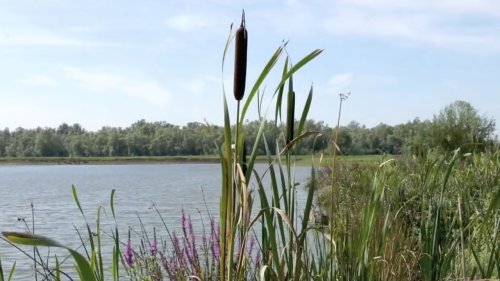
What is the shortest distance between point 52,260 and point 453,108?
3868 cm

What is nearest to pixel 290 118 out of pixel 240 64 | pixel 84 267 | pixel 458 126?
pixel 240 64

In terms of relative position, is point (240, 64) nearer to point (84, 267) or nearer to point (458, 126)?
point (84, 267)

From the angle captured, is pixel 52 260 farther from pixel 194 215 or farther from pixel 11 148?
pixel 11 148

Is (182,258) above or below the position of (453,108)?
below

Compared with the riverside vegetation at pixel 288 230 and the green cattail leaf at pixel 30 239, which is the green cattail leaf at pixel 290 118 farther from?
the green cattail leaf at pixel 30 239

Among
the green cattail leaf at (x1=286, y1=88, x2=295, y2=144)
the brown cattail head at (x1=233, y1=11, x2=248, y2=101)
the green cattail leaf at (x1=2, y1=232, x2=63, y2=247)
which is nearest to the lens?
the green cattail leaf at (x1=2, y1=232, x2=63, y2=247)

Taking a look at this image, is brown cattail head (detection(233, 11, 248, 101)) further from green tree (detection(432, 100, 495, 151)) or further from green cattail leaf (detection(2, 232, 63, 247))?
green tree (detection(432, 100, 495, 151))

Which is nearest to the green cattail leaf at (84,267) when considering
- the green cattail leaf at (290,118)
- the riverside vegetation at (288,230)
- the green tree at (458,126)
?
the riverside vegetation at (288,230)

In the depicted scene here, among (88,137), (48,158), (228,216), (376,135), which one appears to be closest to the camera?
(228,216)

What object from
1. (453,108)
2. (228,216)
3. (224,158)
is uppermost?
(453,108)

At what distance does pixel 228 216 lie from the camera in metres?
1.81

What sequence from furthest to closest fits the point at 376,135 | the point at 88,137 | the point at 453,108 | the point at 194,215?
the point at 88,137 → the point at 376,135 → the point at 453,108 → the point at 194,215

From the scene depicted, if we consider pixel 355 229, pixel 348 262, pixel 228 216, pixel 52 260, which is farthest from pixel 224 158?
pixel 52 260

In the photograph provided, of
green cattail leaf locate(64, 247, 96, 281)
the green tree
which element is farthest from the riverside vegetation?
the green tree
